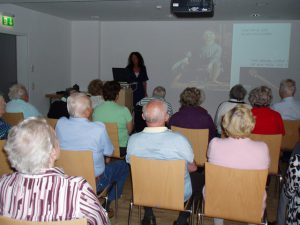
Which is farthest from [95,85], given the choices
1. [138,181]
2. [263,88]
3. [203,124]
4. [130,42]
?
[130,42]

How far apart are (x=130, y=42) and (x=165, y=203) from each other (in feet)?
22.0

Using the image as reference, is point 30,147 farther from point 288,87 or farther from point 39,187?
point 288,87

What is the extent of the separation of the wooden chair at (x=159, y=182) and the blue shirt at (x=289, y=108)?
2589mm

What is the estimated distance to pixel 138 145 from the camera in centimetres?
255

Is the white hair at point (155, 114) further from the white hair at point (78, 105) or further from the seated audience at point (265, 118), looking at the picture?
the seated audience at point (265, 118)

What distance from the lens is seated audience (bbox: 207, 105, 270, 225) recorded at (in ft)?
7.85

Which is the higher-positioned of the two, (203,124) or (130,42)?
(130,42)

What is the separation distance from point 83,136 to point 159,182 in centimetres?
83

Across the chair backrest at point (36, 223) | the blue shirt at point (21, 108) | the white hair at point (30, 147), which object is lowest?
the chair backrest at point (36, 223)

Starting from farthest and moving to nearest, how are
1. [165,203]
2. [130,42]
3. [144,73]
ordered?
1. [130,42]
2. [144,73]
3. [165,203]

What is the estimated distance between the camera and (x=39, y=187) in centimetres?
150

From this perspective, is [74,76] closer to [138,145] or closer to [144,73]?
[144,73]

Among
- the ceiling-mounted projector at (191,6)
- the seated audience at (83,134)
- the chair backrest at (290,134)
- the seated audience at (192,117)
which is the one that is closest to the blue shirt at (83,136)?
the seated audience at (83,134)

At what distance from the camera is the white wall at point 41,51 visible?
22.2ft
